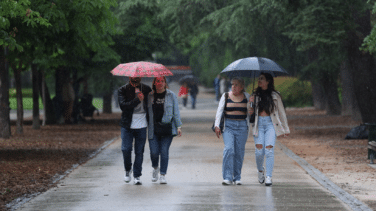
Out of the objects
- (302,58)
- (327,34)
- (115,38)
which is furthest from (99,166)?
(302,58)

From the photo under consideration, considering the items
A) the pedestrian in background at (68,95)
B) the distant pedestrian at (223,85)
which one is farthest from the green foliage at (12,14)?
the distant pedestrian at (223,85)

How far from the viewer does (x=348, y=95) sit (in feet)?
89.0

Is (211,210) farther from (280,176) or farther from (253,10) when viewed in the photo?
(253,10)

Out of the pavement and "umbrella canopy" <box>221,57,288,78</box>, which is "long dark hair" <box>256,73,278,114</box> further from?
the pavement

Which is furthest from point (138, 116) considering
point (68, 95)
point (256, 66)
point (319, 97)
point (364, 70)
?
point (319, 97)

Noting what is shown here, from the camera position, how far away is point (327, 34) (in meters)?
16.6

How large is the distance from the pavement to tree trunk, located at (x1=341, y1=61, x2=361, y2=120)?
12561mm

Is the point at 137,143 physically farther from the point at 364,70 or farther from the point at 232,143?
the point at 364,70

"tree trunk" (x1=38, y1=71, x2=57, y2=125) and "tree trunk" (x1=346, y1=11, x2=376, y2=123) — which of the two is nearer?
"tree trunk" (x1=346, y1=11, x2=376, y2=123)

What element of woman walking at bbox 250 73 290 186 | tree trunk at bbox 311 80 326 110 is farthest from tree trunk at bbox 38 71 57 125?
woman walking at bbox 250 73 290 186

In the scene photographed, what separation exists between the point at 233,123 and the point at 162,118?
3.43 ft

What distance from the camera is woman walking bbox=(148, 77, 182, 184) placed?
941 centimetres

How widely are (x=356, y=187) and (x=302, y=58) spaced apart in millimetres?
22243

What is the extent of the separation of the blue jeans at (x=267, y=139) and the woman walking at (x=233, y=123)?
0.72 ft
